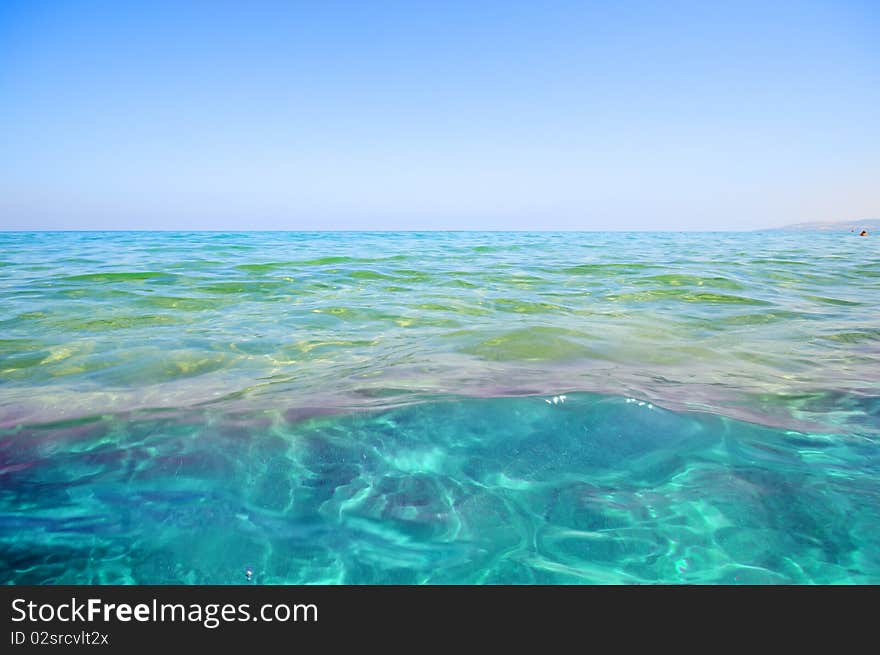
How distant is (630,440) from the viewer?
100 inches

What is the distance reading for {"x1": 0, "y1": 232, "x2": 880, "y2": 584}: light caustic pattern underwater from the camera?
1.75 m

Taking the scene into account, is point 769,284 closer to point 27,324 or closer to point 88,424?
Answer: point 88,424

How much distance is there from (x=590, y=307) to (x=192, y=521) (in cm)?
571

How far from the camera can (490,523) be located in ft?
6.37

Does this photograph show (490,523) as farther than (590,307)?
No

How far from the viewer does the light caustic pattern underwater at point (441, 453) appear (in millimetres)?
1747

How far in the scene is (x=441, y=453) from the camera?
2.45 metres
